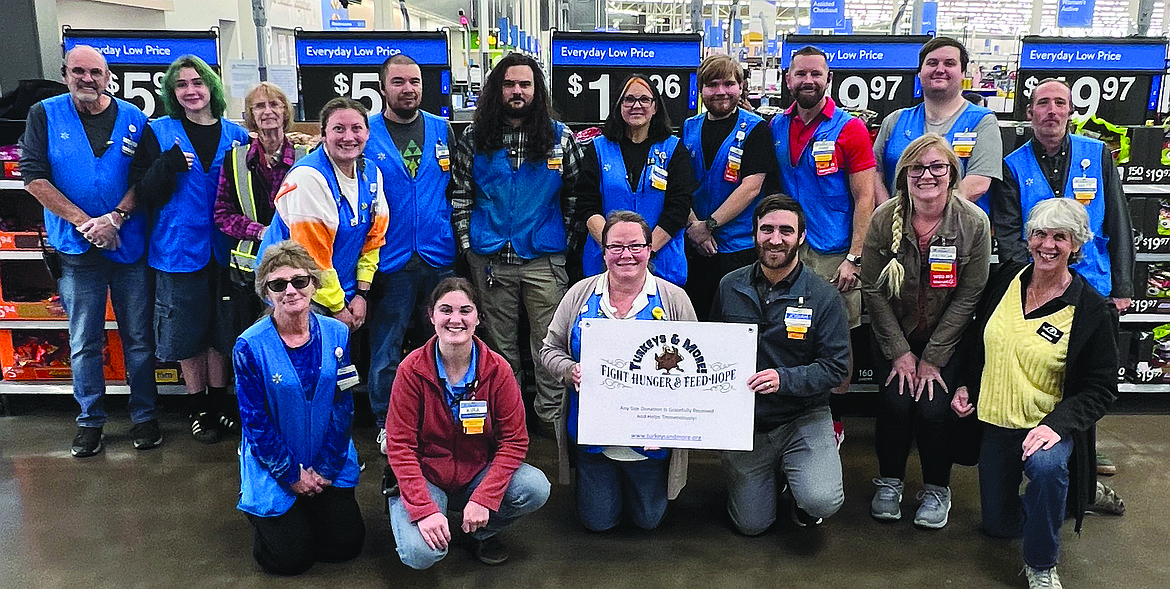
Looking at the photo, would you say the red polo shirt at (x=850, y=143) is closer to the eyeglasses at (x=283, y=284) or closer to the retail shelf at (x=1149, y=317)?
the retail shelf at (x=1149, y=317)

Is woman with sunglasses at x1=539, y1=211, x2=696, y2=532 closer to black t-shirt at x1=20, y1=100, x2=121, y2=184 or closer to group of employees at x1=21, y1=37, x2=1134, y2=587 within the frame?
group of employees at x1=21, y1=37, x2=1134, y2=587

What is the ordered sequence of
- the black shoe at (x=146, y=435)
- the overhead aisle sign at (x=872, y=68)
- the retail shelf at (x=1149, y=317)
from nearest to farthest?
the black shoe at (x=146, y=435)
the retail shelf at (x=1149, y=317)
the overhead aisle sign at (x=872, y=68)

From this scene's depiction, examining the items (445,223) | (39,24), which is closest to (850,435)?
(445,223)

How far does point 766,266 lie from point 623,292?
525 millimetres

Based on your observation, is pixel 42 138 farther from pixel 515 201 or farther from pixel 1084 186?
pixel 1084 186

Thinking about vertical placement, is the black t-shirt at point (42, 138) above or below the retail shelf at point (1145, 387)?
above

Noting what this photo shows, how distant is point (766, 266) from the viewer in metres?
3.02

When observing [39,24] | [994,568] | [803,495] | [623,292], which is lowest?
[994,568]

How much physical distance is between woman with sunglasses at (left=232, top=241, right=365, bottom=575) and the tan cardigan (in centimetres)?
72

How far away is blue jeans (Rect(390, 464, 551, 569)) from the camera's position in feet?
8.76

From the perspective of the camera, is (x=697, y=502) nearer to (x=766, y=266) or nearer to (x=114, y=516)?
(x=766, y=266)

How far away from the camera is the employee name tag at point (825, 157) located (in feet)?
11.5

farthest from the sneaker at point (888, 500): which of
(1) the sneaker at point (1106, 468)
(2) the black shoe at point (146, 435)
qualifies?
(2) the black shoe at point (146, 435)

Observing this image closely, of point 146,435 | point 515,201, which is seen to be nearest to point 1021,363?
point 515,201
